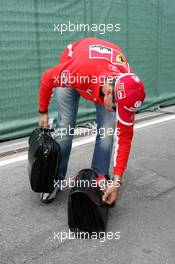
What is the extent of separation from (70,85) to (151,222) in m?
1.16

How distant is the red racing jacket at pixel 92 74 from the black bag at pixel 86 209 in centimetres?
23

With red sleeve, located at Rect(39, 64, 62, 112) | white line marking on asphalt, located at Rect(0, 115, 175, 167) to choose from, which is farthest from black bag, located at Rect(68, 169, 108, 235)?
white line marking on asphalt, located at Rect(0, 115, 175, 167)

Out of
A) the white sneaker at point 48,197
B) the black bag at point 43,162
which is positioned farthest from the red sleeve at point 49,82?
the white sneaker at point 48,197

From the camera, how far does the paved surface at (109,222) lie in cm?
215

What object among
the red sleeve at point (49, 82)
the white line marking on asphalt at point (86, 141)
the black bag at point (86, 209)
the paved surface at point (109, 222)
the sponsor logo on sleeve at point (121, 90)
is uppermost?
the sponsor logo on sleeve at point (121, 90)

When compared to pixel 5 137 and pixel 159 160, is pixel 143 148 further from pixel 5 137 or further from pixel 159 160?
pixel 5 137

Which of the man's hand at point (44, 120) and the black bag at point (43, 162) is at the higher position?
the man's hand at point (44, 120)

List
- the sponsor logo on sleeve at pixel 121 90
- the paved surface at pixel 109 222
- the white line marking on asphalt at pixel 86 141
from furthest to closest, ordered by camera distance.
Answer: the white line marking on asphalt at pixel 86 141 < the paved surface at pixel 109 222 < the sponsor logo on sleeve at pixel 121 90

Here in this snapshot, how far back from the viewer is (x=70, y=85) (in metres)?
2.47

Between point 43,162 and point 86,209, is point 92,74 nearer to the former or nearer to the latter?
point 43,162

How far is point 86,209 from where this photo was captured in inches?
90.7

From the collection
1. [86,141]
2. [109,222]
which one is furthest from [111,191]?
[86,141]

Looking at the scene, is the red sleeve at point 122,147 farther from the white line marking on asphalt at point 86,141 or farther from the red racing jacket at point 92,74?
the white line marking on asphalt at point 86,141

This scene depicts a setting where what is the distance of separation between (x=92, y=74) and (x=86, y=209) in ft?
2.93
